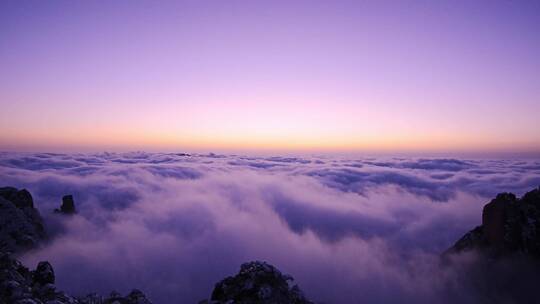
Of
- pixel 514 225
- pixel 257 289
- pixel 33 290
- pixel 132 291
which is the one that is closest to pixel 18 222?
pixel 132 291

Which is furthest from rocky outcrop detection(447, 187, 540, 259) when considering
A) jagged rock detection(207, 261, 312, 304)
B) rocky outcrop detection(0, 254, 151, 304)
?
rocky outcrop detection(0, 254, 151, 304)

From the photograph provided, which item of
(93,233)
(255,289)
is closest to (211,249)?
(93,233)

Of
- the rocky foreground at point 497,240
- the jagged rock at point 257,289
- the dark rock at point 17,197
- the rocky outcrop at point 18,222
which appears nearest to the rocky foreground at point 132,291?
the jagged rock at point 257,289

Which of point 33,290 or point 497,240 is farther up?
point 33,290

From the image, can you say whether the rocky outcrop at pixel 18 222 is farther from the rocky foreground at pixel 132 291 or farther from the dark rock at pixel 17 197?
the rocky foreground at pixel 132 291

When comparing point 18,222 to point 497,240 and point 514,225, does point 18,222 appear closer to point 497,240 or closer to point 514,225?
point 497,240
